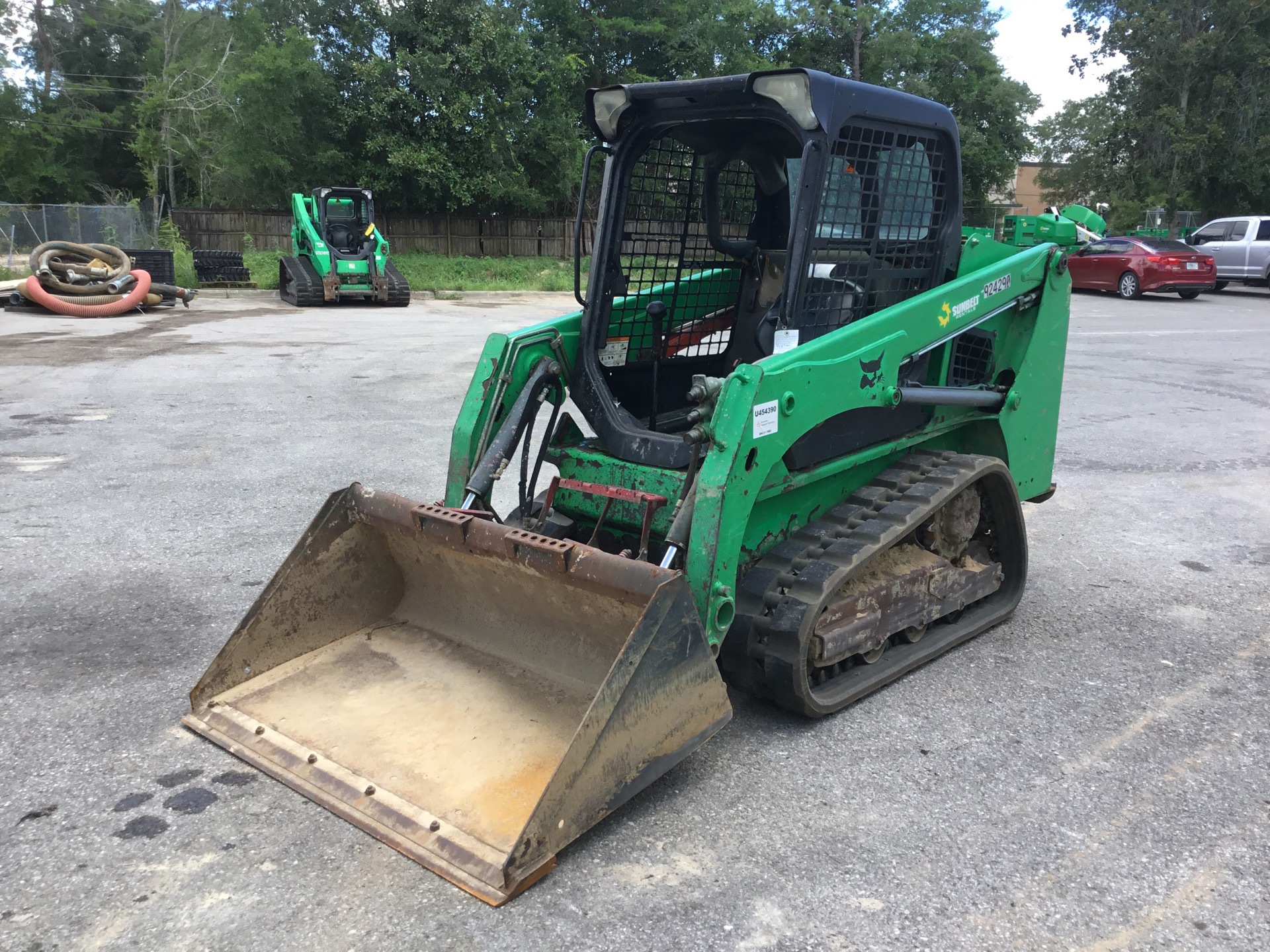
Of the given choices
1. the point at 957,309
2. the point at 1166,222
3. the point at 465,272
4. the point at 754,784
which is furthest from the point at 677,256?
the point at 1166,222

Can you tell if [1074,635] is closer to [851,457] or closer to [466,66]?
[851,457]

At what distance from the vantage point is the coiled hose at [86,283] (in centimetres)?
1748

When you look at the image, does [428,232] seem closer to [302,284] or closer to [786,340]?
[302,284]

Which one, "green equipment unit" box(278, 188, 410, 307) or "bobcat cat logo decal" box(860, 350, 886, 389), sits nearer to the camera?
"bobcat cat logo decal" box(860, 350, 886, 389)

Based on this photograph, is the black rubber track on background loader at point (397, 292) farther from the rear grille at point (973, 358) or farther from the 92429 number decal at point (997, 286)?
the 92429 number decal at point (997, 286)

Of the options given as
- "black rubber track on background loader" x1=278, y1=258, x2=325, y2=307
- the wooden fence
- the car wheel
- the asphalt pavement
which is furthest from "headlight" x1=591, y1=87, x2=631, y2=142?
the wooden fence

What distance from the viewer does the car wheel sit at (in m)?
22.8

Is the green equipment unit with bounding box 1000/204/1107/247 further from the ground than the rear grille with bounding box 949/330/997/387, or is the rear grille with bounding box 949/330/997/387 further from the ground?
the green equipment unit with bounding box 1000/204/1107/247

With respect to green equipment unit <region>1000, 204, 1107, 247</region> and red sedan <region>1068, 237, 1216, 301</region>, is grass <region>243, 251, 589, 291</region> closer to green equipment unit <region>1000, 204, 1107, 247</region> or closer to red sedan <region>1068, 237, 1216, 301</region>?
red sedan <region>1068, 237, 1216, 301</region>

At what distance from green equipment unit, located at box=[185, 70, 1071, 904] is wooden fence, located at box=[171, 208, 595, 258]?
76.9 feet

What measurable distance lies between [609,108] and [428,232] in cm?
2929

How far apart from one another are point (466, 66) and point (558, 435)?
2857 centimetres

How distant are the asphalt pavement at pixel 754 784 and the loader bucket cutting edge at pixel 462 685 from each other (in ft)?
0.43

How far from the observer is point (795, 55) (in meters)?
39.6
